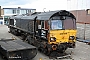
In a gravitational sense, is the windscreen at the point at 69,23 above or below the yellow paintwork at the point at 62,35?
above

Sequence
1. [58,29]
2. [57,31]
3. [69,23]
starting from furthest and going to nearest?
[69,23] < [58,29] < [57,31]

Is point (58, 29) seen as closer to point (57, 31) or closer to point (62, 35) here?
point (57, 31)

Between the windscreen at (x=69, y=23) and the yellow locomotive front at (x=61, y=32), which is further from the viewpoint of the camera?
the windscreen at (x=69, y=23)

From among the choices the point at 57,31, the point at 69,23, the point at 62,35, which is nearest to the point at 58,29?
the point at 57,31

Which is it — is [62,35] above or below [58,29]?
below

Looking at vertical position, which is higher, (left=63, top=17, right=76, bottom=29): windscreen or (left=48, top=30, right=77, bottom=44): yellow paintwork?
(left=63, top=17, right=76, bottom=29): windscreen

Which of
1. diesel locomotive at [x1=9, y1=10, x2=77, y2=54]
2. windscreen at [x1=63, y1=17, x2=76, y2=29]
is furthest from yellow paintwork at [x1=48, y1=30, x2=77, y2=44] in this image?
windscreen at [x1=63, y1=17, x2=76, y2=29]

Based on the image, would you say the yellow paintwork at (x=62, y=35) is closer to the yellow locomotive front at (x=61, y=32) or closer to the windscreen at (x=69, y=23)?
the yellow locomotive front at (x=61, y=32)

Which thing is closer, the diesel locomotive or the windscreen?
the diesel locomotive

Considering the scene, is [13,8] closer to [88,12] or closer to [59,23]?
[88,12]

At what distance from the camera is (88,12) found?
35625mm

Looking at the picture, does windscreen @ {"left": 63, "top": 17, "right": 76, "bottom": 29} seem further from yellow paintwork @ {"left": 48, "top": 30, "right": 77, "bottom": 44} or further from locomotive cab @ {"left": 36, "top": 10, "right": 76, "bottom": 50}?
yellow paintwork @ {"left": 48, "top": 30, "right": 77, "bottom": 44}

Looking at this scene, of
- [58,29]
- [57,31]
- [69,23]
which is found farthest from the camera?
[69,23]

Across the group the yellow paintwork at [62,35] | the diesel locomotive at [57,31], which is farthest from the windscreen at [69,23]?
the yellow paintwork at [62,35]
